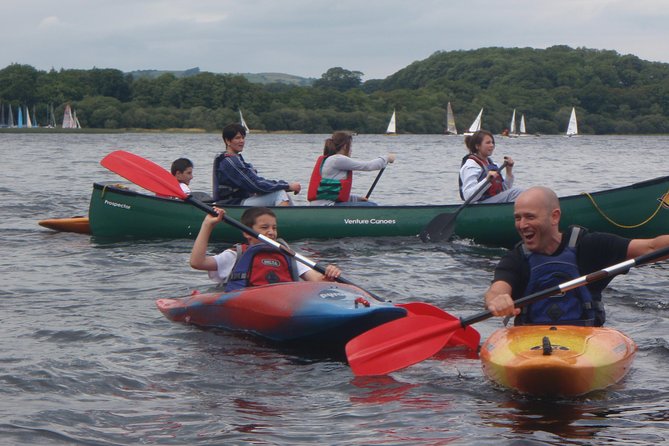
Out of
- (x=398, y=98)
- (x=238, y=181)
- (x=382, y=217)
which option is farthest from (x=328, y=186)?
(x=398, y=98)

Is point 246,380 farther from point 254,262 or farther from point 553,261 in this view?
point 553,261

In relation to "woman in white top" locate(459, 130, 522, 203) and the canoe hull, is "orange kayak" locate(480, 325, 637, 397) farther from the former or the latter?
"woman in white top" locate(459, 130, 522, 203)

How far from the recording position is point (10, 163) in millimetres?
32469

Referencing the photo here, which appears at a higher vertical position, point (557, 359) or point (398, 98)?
point (398, 98)

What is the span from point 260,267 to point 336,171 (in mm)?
4703

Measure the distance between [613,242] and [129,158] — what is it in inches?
188

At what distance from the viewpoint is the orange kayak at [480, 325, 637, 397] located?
4.89m

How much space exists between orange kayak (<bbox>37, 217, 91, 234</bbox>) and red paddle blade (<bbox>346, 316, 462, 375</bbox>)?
746cm

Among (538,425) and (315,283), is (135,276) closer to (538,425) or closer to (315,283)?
(315,283)

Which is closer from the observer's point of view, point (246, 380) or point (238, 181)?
point (246, 380)

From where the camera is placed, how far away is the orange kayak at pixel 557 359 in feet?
16.0

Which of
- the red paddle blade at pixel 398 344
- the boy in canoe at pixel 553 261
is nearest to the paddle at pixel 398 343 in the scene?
the red paddle blade at pixel 398 344

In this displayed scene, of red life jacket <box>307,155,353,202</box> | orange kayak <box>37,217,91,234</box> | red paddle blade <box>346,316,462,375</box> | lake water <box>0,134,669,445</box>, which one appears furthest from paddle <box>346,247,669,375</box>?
orange kayak <box>37,217,91,234</box>

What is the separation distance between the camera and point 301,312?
6.25 meters
